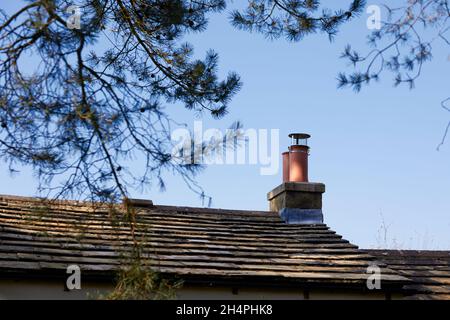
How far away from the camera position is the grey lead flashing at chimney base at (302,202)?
50.0 feet

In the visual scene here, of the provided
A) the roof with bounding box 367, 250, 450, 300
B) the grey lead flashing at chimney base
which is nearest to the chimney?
the grey lead flashing at chimney base

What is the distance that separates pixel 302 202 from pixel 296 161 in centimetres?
86

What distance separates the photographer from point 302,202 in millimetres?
15375

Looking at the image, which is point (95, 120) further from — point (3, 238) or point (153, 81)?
point (3, 238)

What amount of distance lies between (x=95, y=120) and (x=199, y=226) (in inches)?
305

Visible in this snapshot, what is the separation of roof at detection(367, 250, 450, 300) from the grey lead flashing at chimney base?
1.31 meters

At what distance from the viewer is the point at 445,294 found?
1325cm

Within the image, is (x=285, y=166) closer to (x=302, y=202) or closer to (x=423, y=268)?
(x=302, y=202)

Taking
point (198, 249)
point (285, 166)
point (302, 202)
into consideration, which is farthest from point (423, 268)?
point (198, 249)

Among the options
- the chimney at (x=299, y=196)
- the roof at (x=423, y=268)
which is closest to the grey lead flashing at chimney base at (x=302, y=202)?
the chimney at (x=299, y=196)

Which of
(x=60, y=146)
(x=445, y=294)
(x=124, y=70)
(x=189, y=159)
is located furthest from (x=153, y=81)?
(x=445, y=294)

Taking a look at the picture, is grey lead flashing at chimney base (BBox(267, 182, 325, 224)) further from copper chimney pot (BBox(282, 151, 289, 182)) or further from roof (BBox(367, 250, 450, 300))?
roof (BBox(367, 250, 450, 300))

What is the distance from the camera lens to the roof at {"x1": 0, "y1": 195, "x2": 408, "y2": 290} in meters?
11.3

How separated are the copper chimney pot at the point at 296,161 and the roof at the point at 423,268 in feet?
6.69
